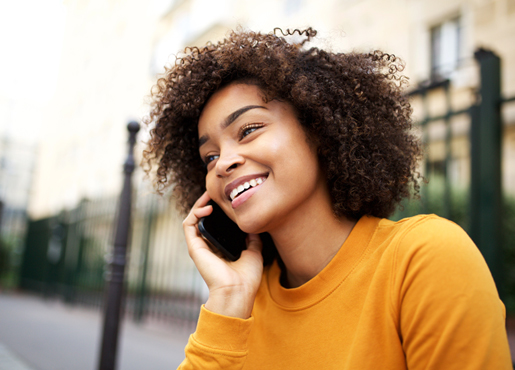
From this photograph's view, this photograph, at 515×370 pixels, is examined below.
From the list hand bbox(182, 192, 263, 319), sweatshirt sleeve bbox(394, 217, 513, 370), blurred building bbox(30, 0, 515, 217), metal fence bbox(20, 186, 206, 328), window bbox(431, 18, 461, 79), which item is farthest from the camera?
window bbox(431, 18, 461, 79)

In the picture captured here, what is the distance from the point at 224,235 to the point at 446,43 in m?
8.33

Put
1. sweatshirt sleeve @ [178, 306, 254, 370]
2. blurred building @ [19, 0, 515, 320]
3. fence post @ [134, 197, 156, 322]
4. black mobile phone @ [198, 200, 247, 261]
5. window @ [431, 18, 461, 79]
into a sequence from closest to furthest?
sweatshirt sleeve @ [178, 306, 254, 370] → black mobile phone @ [198, 200, 247, 261] → fence post @ [134, 197, 156, 322] → blurred building @ [19, 0, 515, 320] → window @ [431, 18, 461, 79]

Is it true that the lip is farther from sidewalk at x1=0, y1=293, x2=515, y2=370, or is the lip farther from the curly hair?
sidewalk at x1=0, y1=293, x2=515, y2=370

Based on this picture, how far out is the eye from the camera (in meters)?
1.55

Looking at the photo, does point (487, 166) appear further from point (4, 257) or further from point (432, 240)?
point (4, 257)

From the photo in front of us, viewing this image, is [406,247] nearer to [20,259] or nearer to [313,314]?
[313,314]

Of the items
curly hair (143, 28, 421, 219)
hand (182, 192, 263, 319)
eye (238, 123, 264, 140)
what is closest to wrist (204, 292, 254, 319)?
hand (182, 192, 263, 319)

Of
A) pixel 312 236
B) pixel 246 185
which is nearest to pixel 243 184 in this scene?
pixel 246 185

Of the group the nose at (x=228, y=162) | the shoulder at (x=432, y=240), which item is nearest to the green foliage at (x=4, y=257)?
the nose at (x=228, y=162)

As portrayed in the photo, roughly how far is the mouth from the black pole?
1549 mm

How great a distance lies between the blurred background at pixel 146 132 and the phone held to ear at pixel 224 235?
2.61 feet

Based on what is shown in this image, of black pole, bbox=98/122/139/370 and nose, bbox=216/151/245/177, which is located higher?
nose, bbox=216/151/245/177

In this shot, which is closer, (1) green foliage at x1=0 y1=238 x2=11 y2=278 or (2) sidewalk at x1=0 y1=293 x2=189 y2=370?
(2) sidewalk at x1=0 y1=293 x2=189 y2=370

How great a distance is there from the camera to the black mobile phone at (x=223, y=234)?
5.77 feet
